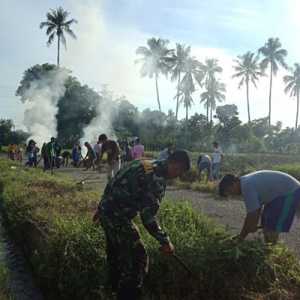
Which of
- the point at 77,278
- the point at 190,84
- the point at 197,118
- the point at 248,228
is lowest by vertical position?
the point at 77,278

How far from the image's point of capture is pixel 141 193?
4715mm

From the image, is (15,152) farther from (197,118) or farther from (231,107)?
(231,107)

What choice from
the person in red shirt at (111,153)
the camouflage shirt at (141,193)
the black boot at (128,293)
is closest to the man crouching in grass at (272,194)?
the camouflage shirt at (141,193)

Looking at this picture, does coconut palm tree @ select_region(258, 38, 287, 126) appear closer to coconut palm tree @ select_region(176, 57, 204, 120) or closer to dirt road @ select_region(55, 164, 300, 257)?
coconut palm tree @ select_region(176, 57, 204, 120)

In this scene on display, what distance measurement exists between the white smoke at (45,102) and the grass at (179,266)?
37.7 meters

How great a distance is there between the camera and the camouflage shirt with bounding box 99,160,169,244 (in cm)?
467

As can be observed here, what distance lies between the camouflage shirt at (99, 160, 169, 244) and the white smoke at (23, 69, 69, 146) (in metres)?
40.0

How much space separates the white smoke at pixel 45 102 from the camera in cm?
4700

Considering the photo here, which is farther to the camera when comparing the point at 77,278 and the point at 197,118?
the point at 197,118

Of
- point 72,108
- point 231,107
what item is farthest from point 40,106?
point 231,107

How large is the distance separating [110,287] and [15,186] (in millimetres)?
8170

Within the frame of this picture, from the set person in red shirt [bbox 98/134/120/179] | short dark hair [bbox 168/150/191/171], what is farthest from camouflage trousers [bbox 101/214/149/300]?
person in red shirt [bbox 98/134/120/179]

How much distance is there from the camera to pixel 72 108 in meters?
54.6

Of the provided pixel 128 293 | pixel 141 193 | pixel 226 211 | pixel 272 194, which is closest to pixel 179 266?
pixel 128 293
